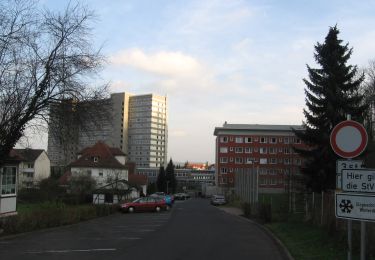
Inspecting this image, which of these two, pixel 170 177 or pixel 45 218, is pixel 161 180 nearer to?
pixel 170 177

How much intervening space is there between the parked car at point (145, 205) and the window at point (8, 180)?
13902 millimetres

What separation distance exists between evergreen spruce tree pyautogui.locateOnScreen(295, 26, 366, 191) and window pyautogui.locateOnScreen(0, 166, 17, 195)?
21.0m

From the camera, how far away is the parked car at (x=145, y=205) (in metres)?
47.4

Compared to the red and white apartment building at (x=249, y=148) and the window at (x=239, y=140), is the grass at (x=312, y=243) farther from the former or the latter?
the window at (x=239, y=140)

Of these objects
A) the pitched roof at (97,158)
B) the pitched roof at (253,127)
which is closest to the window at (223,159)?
the pitched roof at (253,127)

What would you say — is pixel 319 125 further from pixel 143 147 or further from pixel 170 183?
pixel 170 183

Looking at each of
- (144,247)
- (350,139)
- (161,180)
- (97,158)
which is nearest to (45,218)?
(144,247)

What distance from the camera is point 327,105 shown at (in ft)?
127

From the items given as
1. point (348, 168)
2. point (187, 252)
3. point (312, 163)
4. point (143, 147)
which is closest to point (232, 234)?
point (187, 252)

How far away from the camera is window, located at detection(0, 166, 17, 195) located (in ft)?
109

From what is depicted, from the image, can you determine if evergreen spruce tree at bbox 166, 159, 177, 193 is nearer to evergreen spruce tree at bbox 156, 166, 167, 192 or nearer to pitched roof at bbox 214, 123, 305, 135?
evergreen spruce tree at bbox 156, 166, 167, 192

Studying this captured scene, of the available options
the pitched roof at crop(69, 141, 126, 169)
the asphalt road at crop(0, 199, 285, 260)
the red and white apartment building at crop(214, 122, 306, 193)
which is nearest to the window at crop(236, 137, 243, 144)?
the red and white apartment building at crop(214, 122, 306, 193)

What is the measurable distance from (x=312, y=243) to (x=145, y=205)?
3281 centimetres

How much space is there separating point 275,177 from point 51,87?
10753 cm
